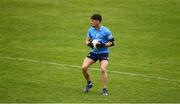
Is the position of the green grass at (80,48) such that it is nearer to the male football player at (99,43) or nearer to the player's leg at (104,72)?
the player's leg at (104,72)

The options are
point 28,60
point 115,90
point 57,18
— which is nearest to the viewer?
point 115,90

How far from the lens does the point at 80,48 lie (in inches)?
1151

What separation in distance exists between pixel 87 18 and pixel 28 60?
28.8ft

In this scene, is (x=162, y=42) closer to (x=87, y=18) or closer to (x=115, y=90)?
(x=87, y=18)

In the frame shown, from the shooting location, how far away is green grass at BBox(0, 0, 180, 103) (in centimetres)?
2098

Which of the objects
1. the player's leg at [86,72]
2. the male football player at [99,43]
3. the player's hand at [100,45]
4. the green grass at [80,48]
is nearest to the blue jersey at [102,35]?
the male football player at [99,43]

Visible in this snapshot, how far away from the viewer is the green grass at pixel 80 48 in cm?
2098

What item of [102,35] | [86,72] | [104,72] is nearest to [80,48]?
[86,72]

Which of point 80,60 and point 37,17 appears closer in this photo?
point 80,60

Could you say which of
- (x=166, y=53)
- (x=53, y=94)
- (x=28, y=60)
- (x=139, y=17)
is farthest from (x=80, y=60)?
(x=139, y=17)

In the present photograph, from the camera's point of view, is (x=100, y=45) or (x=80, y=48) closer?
(x=100, y=45)

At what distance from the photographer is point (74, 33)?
3195 cm

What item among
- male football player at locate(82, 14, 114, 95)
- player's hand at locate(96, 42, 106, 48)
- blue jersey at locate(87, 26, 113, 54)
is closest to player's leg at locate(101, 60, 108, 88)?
male football player at locate(82, 14, 114, 95)

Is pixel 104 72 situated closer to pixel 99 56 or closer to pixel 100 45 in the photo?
pixel 99 56
